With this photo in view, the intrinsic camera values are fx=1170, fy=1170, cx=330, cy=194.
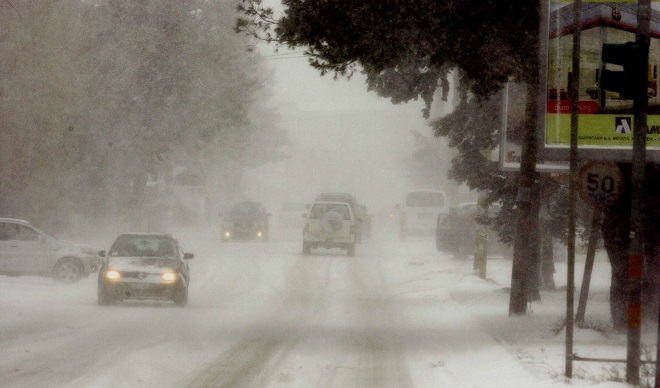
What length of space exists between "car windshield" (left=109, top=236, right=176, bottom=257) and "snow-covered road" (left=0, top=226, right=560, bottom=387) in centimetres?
109

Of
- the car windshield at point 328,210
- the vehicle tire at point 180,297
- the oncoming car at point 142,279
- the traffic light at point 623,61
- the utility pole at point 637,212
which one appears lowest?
the vehicle tire at point 180,297

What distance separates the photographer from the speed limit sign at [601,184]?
13.5 metres

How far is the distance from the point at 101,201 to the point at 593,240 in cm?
3074

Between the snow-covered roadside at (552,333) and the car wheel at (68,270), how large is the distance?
31.3 feet

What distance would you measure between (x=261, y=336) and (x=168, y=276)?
17.4 feet

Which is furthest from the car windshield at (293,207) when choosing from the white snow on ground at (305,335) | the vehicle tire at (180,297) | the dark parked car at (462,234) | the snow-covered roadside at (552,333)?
the vehicle tire at (180,297)

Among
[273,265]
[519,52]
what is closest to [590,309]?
[519,52]

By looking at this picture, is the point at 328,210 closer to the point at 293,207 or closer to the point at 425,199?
the point at 425,199

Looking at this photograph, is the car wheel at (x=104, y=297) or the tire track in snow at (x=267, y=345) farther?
the car wheel at (x=104, y=297)

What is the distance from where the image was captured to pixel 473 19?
1675 centimetres

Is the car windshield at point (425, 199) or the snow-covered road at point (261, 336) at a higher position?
the car windshield at point (425, 199)

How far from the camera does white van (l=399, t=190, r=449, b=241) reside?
169 feet

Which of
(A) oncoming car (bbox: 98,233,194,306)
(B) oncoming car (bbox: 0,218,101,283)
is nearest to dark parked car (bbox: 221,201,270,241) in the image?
(B) oncoming car (bbox: 0,218,101,283)

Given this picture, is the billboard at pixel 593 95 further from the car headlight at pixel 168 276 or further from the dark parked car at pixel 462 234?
the dark parked car at pixel 462 234
